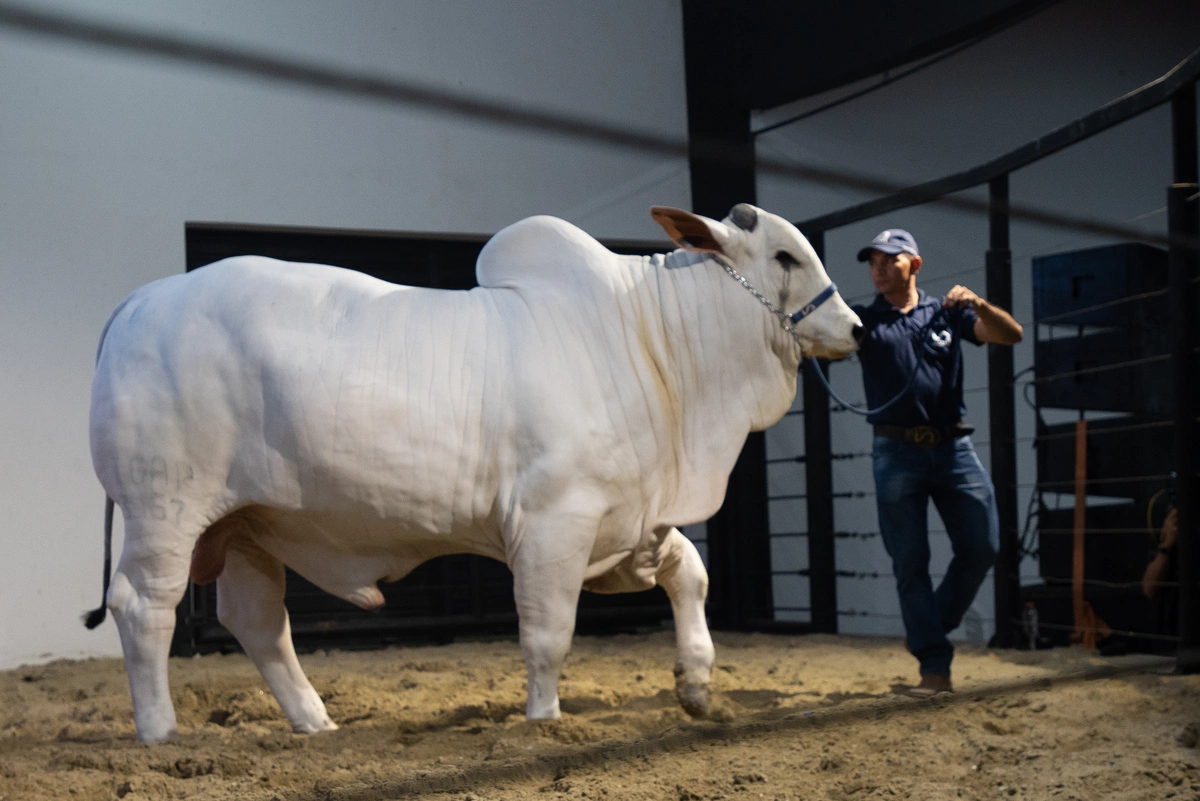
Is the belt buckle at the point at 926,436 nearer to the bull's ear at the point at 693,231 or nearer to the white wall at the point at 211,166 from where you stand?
the bull's ear at the point at 693,231

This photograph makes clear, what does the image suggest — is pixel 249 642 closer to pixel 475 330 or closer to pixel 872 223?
pixel 475 330

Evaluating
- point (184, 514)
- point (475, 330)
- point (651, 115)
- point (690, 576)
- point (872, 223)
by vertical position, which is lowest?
point (690, 576)

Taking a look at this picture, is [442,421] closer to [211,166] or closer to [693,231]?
[693,231]

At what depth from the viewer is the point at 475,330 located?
2656 millimetres

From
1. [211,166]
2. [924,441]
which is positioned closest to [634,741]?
[924,441]

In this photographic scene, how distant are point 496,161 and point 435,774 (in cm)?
377

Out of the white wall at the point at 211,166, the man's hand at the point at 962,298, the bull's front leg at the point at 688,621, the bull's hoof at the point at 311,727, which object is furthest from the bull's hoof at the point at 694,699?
the white wall at the point at 211,166

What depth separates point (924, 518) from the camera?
327 cm

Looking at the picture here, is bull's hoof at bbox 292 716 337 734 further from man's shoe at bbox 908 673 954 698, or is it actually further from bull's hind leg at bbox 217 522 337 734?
man's shoe at bbox 908 673 954 698

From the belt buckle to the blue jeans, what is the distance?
0.11ft

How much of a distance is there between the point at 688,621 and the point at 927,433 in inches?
35.8

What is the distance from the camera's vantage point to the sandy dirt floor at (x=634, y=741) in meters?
1.95

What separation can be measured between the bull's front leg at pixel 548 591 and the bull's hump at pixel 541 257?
0.64 meters

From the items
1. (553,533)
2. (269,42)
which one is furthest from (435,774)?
(269,42)
